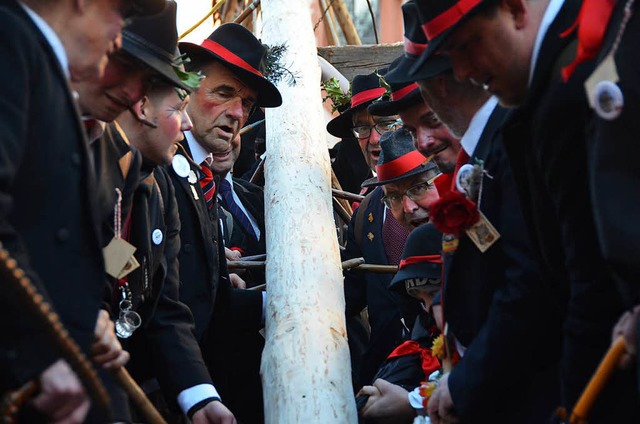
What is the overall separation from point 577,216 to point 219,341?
3.30 meters

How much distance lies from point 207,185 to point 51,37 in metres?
3.17

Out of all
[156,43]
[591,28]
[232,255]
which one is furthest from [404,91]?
[591,28]

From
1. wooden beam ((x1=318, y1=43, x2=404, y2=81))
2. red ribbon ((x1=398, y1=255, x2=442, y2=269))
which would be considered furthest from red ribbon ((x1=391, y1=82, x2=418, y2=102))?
wooden beam ((x1=318, y1=43, x2=404, y2=81))

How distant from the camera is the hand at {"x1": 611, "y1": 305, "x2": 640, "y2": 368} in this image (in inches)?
111

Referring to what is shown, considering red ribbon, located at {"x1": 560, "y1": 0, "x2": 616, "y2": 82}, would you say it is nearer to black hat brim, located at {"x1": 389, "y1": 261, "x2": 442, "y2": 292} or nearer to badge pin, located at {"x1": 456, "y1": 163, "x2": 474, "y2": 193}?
badge pin, located at {"x1": 456, "y1": 163, "x2": 474, "y2": 193}

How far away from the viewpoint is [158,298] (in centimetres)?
464

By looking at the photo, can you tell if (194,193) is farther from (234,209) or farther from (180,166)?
(234,209)

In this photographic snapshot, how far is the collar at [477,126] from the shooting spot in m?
3.96

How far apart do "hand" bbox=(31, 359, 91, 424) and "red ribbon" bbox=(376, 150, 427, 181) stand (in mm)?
3347

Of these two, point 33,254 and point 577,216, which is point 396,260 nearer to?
point 577,216

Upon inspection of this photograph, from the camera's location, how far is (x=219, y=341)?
237 inches

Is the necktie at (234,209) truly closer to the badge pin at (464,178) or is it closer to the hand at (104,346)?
the badge pin at (464,178)

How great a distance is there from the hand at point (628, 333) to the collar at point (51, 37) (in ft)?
5.35

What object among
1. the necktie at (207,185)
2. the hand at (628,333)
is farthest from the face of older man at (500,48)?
the necktie at (207,185)
